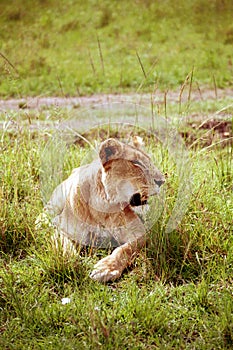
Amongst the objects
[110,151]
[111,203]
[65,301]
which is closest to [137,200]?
[111,203]

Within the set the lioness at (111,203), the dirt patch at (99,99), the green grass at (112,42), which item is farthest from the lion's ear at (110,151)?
Answer: the green grass at (112,42)

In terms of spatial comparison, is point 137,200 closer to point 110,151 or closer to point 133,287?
point 110,151

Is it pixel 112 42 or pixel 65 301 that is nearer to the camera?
pixel 65 301

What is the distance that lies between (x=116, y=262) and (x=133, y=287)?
27cm

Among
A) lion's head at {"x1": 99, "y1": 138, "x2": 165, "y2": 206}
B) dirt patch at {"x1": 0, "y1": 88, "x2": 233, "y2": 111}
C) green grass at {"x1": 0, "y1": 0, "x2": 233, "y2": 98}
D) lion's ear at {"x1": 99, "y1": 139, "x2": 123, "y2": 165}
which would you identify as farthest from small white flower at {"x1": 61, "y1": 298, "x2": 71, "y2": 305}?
green grass at {"x1": 0, "y1": 0, "x2": 233, "y2": 98}

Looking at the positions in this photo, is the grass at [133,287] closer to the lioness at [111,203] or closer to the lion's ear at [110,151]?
the lioness at [111,203]

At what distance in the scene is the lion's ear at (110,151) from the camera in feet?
12.1

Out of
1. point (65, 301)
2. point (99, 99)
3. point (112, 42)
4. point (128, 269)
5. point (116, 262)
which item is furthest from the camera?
point (112, 42)

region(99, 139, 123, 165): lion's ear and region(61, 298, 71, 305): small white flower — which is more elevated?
region(99, 139, 123, 165): lion's ear

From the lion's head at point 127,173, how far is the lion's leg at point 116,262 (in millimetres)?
342

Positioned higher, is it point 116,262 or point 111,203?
point 111,203

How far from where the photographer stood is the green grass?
10.4 metres

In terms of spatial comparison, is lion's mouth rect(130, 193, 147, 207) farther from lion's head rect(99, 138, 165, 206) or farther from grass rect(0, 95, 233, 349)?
grass rect(0, 95, 233, 349)

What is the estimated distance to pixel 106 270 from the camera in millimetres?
3785
